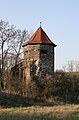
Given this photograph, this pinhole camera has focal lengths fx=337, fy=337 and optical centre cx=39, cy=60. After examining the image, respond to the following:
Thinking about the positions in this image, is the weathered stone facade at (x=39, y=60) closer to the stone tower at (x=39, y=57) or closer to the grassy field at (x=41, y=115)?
the stone tower at (x=39, y=57)

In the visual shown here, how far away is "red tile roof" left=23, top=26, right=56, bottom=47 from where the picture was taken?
41438 mm

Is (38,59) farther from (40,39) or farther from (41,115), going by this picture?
(41,115)

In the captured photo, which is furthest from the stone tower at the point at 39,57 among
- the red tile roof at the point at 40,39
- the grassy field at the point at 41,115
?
the grassy field at the point at 41,115

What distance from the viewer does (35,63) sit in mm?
41562

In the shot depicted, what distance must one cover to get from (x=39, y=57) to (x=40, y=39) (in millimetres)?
2339

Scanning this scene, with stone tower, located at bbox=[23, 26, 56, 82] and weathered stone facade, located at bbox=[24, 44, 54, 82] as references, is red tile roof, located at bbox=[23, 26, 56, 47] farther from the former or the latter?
weathered stone facade, located at bbox=[24, 44, 54, 82]

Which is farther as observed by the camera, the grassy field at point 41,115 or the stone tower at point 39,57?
the stone tower at point 39,57

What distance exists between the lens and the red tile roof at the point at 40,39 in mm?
41438

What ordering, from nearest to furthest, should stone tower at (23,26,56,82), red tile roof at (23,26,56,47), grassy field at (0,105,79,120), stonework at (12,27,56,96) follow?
grassy field at (0,105,79,120)
stonework at (12,27,56,96)
stone tower at (23,26,56,82)
red tile roof at (23,26,56,47)

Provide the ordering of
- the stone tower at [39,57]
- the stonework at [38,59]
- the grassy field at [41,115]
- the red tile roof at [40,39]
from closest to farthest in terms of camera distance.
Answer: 1. the grassy field at [41,115]
2. the stonework at [38,59]
3. the stone tower at [39,57]
4. the red tile roof at [40,39]

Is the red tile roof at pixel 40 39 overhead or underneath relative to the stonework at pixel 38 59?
overhead

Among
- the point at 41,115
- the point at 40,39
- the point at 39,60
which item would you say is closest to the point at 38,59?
the point at 39,60

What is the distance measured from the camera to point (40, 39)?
41.9 metres

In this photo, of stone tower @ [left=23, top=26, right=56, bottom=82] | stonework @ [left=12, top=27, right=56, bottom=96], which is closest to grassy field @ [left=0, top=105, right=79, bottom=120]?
stonework @ [left=12, top=27, right=56, bottom=96]
